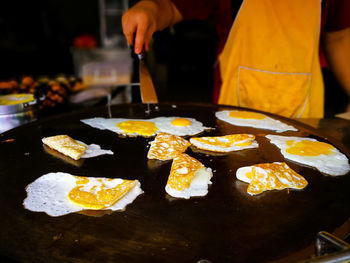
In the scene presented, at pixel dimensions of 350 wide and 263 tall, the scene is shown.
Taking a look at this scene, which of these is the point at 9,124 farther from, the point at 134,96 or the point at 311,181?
the point at 311,181

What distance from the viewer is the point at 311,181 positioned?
1.40 metres

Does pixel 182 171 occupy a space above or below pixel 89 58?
below

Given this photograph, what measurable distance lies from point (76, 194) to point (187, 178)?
1.54ft

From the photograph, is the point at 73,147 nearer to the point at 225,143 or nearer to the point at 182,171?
the point at 182,171

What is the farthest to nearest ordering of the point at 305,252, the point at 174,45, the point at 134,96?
1. the point at 174,45
2. the point at 134,96
3. the point at 305,252

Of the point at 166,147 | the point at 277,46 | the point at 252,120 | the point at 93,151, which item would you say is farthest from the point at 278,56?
the point at 93,151

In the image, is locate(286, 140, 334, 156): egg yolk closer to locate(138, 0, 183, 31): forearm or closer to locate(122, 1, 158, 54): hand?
locate(122, 1, 158, 54): hand

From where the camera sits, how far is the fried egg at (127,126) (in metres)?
1.91

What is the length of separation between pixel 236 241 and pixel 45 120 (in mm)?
1582

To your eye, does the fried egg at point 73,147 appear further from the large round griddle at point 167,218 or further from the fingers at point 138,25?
the fingers at point 138,25

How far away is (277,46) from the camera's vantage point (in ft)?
7.91

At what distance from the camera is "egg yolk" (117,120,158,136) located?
6.26 ft

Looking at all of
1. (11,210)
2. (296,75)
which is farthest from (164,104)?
(11,210)

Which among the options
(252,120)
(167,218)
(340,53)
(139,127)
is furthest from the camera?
(340,53)
